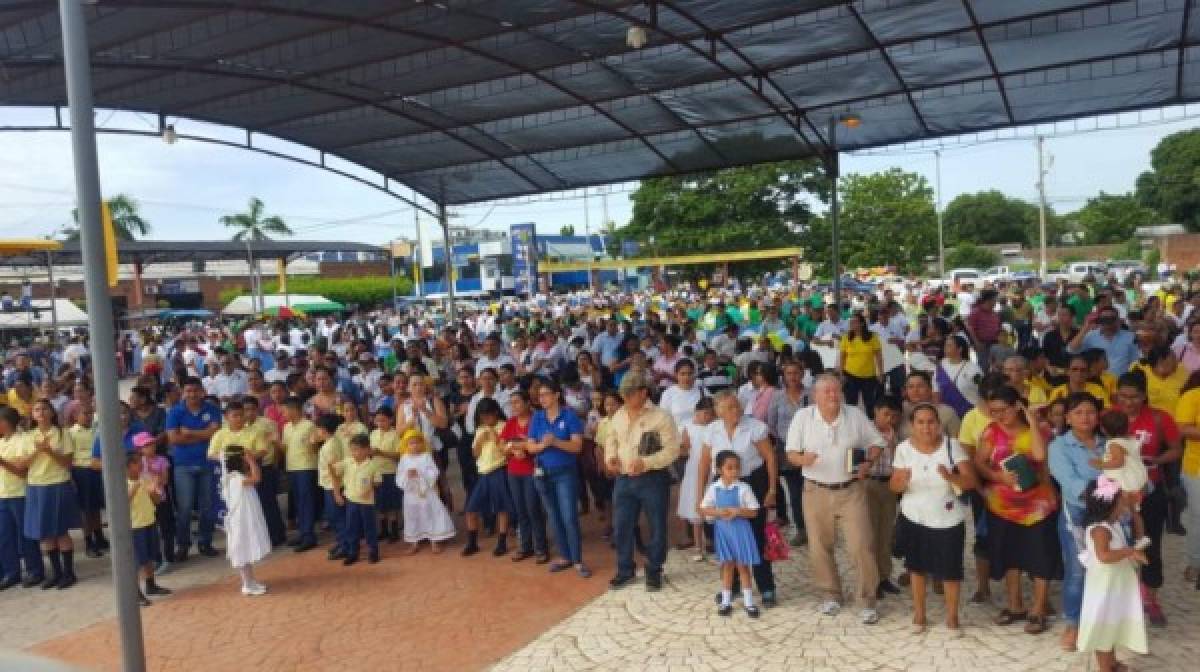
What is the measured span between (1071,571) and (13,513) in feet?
26.6

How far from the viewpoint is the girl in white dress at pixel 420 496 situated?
7.40 m

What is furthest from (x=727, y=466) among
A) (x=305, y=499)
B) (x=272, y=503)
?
(x=272, y=503)

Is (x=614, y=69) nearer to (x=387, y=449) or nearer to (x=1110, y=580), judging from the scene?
(x=387, y=449)

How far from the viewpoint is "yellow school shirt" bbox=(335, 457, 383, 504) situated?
7.19 m

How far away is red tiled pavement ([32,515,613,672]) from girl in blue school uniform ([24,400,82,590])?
3.12 feet

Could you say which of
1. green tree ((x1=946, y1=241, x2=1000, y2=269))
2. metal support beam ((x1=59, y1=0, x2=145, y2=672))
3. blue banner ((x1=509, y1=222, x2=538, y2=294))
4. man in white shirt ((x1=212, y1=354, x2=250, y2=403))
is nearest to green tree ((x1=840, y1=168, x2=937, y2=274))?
blue banner ((x1=509, y1=222, x2=538, y2=294))

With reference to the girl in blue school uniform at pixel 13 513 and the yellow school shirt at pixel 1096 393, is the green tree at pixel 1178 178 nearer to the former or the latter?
the yellow school shirt at pixel 1096 393

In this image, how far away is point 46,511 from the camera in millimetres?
7023

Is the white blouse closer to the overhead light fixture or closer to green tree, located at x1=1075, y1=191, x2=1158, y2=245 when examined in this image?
the overhead light fixture

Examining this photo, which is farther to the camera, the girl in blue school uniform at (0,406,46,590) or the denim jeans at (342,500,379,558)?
the denim jeans at (342,500,379,558)

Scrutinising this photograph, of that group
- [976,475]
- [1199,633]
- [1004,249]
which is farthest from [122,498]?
[1004,249]

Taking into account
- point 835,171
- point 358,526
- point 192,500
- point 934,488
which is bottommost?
point 358,526

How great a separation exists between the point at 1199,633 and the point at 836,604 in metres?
2.00

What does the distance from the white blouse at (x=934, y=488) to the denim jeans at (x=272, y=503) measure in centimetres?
570
